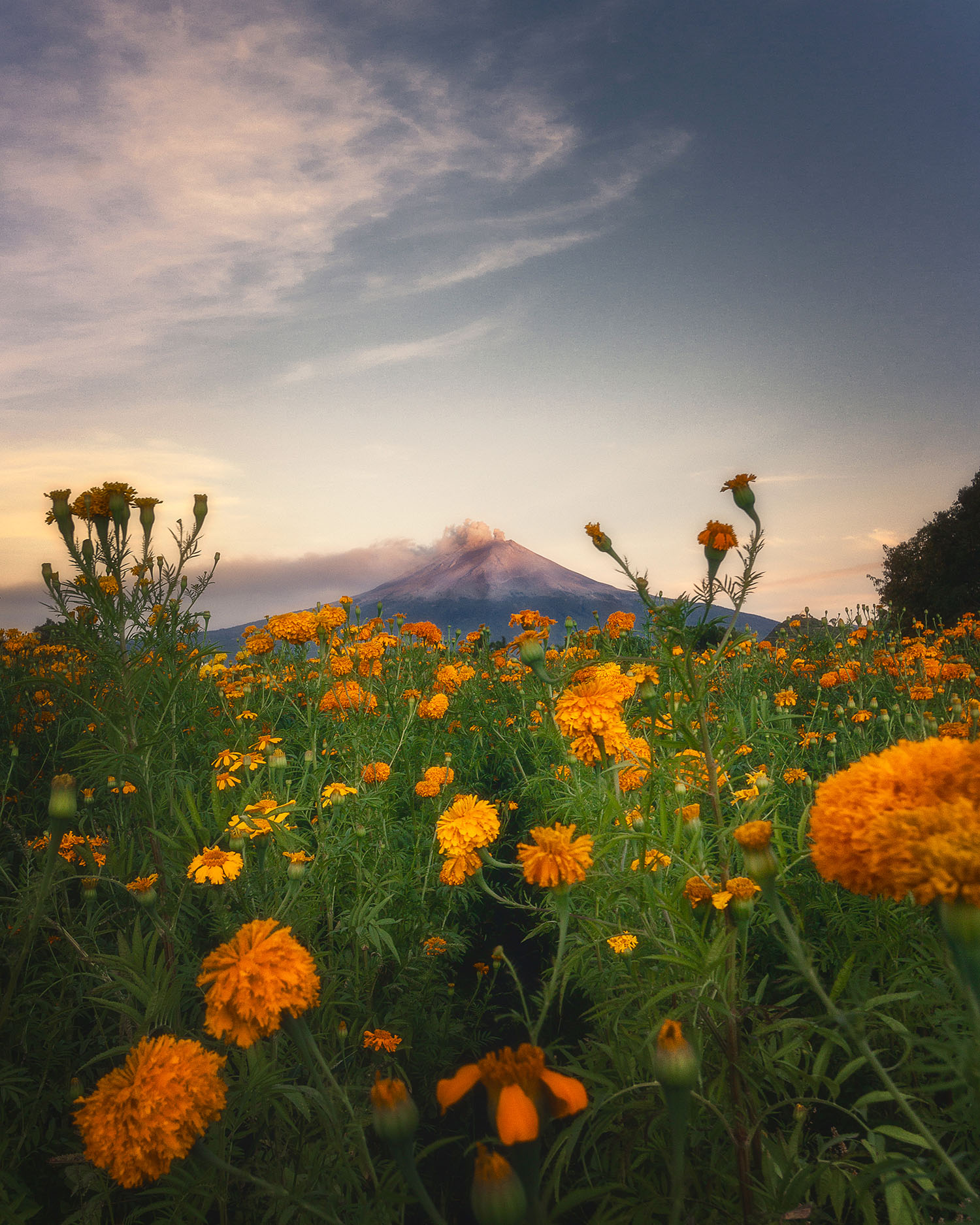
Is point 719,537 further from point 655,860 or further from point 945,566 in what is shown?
point 945,566

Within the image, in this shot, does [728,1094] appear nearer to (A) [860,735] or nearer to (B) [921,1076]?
(B) [921,1076]

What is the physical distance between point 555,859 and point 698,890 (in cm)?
38

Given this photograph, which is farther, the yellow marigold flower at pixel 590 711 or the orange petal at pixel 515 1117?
the yellow marigold flower at pixel 590 711

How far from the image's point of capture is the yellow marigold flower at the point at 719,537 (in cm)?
203

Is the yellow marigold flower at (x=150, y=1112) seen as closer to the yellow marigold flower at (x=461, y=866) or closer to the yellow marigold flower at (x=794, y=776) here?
the yellow marigold flower at (x=461, y=866)

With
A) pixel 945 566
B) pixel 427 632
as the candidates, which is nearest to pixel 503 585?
pixel 945 566

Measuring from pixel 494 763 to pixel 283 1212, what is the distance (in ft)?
13.4

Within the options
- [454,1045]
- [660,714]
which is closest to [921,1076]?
[660,714]

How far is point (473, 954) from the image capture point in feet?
11.2

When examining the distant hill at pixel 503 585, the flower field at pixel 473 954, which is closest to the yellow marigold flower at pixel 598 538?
the flower field at pixel 473 954

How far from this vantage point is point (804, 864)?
2.96 metres

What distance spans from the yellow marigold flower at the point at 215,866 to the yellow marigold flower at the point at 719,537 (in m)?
1.70

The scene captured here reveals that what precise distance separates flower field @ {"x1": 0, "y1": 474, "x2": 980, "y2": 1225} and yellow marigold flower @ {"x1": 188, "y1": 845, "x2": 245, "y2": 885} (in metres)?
0.01

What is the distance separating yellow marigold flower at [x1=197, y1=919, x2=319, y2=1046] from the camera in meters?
1.12
